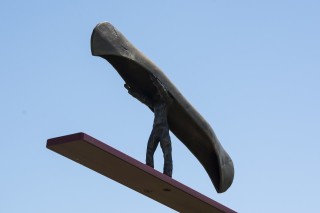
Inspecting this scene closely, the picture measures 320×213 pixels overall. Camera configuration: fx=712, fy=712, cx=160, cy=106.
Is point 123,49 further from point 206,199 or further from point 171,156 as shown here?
point 206,199

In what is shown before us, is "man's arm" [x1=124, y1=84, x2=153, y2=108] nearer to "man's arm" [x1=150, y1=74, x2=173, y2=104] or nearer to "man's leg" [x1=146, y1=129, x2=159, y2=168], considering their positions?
"man's arm" [x1=150, y1=74, x2=173, y2=104]

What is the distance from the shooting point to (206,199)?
10.6 meters

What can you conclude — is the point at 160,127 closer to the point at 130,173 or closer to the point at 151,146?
the point at 151,146

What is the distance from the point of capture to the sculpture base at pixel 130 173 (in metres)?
8.52

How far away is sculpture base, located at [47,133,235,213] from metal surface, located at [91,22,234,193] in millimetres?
676

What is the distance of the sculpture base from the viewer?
8523mm

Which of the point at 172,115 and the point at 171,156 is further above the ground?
the point at 172,115

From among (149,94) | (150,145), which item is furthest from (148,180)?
(149,94)

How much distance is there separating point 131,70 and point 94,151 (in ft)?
5.86

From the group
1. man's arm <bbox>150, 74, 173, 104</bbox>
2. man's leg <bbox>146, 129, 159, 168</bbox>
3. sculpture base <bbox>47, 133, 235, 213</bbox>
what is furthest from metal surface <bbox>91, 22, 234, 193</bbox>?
sculpture base <bbox>47, 133, 235, 213</bbox>

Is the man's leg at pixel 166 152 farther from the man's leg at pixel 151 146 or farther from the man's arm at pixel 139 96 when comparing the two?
the man's arm at pixel 139 96

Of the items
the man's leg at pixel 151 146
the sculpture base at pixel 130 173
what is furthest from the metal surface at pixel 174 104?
the sculpture base at pixel 130 173

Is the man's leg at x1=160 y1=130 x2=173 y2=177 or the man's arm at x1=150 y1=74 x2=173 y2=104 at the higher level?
the man's arm at x1=150 y1=74 x2=173 y2=104

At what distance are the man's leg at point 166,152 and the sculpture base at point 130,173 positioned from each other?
12.6 inches
